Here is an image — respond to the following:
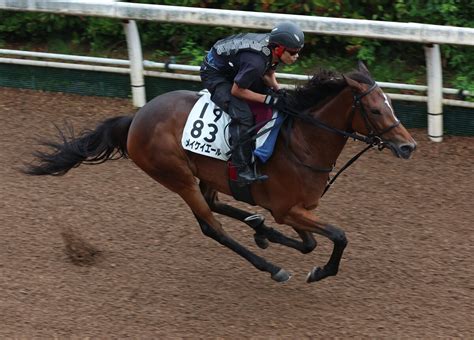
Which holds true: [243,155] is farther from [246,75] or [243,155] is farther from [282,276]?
[282,276]

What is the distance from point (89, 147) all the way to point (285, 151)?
183 cm

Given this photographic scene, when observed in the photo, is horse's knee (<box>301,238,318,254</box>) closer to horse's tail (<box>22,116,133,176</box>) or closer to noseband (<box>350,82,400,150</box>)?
noseband (<box>350,82,400,150</box>)

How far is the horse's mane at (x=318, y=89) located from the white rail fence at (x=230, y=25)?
2.17m

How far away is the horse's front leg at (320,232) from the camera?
20.1 ft

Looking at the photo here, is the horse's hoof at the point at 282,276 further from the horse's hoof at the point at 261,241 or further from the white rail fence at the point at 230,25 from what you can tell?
the white rail fence at the point at 230,25

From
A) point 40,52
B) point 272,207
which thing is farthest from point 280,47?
point 40,52

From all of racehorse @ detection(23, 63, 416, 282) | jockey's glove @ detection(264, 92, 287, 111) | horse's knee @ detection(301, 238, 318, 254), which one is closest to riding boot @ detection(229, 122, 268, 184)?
racehorse @ detection(23, 63, 416, 282)

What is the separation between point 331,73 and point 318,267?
4.79 ft

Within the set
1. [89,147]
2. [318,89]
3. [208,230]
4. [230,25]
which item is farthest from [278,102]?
[230,25]

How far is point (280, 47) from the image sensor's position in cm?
612

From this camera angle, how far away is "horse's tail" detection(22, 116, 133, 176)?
7.09m

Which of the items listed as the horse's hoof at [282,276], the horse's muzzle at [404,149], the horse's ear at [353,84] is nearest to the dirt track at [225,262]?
the horse's hoof at [282,276]

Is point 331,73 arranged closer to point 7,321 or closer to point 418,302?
point 418,302

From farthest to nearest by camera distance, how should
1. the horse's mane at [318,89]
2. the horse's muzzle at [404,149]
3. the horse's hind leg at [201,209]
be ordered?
the horse's hind leg at [201,209]
the horse's mane at [318,89]
the horse's muzzle at [404,149]
